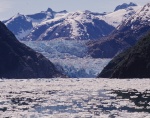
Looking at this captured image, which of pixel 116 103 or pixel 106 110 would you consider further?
pixel 116 103

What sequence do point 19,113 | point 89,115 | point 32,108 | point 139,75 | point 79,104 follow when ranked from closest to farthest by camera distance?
1. point 89,115
2. point 19,113
3. point 32,108
4. point 79,104
5. point 139,75

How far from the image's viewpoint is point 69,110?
57250 mm

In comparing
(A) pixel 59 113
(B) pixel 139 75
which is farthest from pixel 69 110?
(B) pixel 139 75

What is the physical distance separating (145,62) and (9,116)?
153 meters

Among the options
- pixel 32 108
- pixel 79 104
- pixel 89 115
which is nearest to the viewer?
pixel 89 115

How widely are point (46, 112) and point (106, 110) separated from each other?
8.08 metres

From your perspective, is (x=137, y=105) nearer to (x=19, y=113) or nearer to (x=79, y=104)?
(x=79, y=104)

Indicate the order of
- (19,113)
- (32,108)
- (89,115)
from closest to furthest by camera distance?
(89,115) < (19,113) < (32,108)

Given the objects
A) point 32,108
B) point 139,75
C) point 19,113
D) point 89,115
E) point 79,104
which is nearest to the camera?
point 89,115

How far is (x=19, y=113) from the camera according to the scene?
54844 millimetres

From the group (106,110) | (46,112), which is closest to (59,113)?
(46,112)

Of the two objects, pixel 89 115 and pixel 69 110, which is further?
pixel 69 110

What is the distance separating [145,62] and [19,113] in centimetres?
15018

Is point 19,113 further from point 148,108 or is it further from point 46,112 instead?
point 148,108
